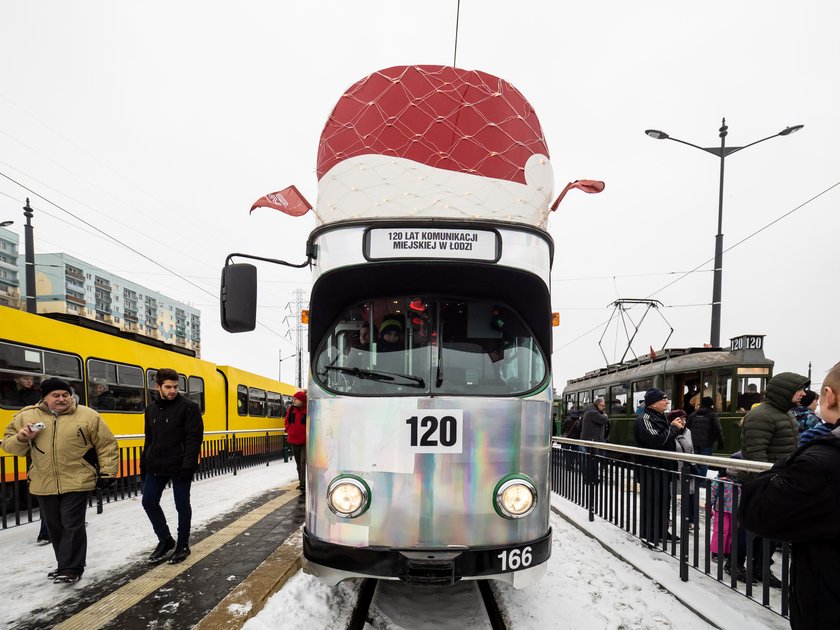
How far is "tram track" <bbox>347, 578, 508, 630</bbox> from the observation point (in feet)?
11.3

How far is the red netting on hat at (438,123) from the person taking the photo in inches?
138

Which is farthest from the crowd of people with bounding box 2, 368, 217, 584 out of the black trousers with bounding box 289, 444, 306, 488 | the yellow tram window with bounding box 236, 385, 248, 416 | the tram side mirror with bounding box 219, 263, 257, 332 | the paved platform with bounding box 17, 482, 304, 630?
the yellow tram window with bounding box 236, 385, 248, 416

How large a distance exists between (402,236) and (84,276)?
110259 mm

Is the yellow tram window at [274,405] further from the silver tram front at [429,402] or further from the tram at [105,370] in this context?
the silver tram front at [429,402]

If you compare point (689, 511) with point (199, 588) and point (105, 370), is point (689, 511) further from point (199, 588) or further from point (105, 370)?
point (105, 370)

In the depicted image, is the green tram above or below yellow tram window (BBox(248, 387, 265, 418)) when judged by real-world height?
above

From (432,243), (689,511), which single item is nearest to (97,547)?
(432,243)

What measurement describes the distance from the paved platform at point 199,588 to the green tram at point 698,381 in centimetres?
1096

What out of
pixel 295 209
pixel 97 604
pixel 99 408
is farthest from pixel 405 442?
pixel 99 408

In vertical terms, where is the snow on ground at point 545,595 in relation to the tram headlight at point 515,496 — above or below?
below

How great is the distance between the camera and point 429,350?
3.38 m

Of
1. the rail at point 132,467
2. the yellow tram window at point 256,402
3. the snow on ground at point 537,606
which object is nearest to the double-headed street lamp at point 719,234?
the snow on ground at point 537,606

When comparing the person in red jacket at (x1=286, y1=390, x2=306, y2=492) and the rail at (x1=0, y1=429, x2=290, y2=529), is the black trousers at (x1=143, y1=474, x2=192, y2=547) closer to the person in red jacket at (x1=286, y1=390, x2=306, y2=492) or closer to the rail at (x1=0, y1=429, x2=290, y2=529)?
the rail at (x1=0, y1=429, x2=290, y2=529)

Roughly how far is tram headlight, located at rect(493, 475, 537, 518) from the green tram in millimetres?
10682
